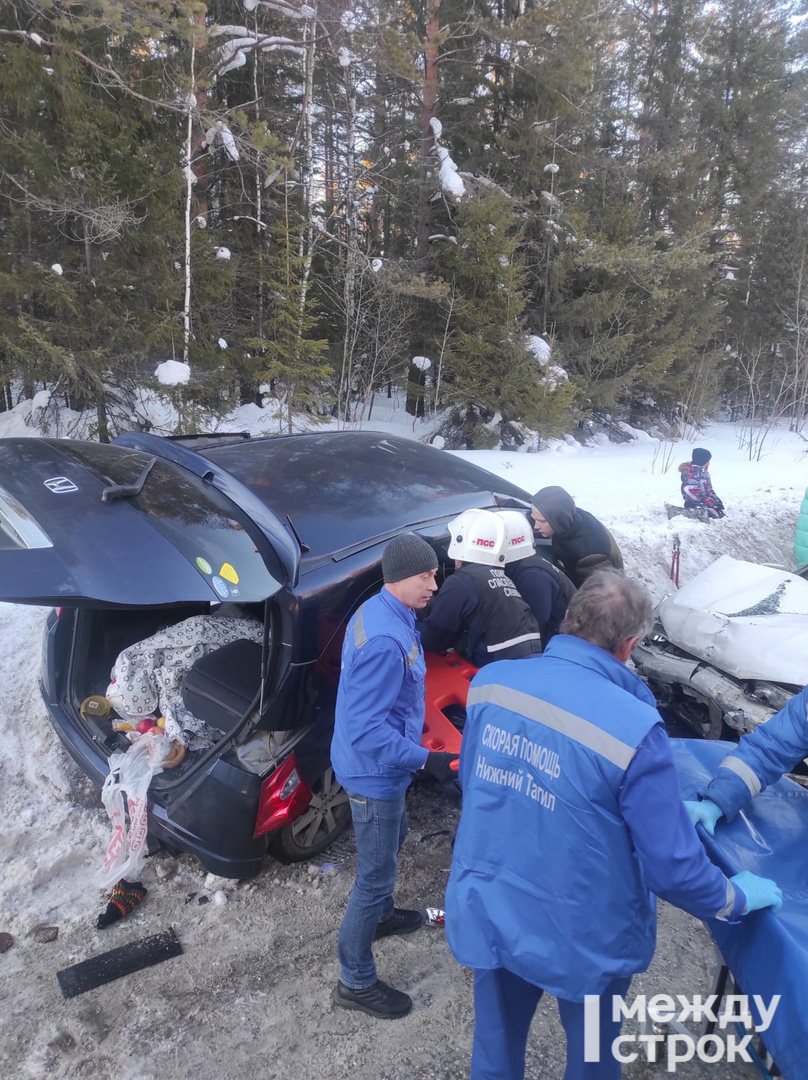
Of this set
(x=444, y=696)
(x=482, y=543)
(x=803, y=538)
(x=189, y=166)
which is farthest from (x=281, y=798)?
(x=189, y=166)

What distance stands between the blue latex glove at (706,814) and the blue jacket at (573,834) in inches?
16.4

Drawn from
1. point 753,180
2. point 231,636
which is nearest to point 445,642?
point 231,636

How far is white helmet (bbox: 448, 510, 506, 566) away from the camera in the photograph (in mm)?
3455

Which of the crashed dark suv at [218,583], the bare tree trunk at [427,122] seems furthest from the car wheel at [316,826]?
the bare tree trunk at [427,122]

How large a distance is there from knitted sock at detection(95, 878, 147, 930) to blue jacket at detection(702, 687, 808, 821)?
8.11ft

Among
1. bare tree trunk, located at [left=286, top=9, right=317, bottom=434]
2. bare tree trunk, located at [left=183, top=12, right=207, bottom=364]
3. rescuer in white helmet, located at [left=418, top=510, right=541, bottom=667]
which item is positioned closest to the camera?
rescuer in white helmet, located at [left=418, top=510, right=541, bottom=667]

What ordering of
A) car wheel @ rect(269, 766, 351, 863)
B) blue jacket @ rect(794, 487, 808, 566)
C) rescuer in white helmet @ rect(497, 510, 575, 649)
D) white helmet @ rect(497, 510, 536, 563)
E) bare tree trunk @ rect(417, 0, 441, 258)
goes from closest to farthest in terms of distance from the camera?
car wheel @ rect(269, 766, 351, 863) → white helmet @ rect(497, 510, 536, 563) → rescuer in white helmet @ rect(497, 510, 575, 649) → blue jacket @ rect(794, 487, 808, 566) → bare tree trunk @ rect(417, 0, 441, 258)

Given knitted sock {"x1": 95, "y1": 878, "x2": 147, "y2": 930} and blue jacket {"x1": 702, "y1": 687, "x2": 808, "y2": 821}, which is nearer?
blue jacket {"x1": 702, "y1": 687, "x2": 808, "y2": 821}

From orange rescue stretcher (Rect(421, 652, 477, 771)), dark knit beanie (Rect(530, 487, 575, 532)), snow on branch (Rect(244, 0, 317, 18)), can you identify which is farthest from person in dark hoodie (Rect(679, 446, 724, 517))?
snow on branch (Rect(244, 0, 317, 18))

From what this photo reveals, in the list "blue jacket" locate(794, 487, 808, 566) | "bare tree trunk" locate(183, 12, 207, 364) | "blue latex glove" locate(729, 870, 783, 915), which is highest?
"bare tree trunk" locate(183, 12, 207, 364)

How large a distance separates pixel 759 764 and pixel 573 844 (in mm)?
1064

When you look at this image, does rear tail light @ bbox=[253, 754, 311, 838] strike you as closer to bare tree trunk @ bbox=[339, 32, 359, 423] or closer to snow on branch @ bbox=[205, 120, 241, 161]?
snow on branch @ bbox=[205, 120, 241, 161]

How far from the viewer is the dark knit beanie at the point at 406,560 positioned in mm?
2455

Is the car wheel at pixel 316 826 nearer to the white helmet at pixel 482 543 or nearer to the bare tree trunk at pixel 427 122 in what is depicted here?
the white helmet at pixel 482 543
